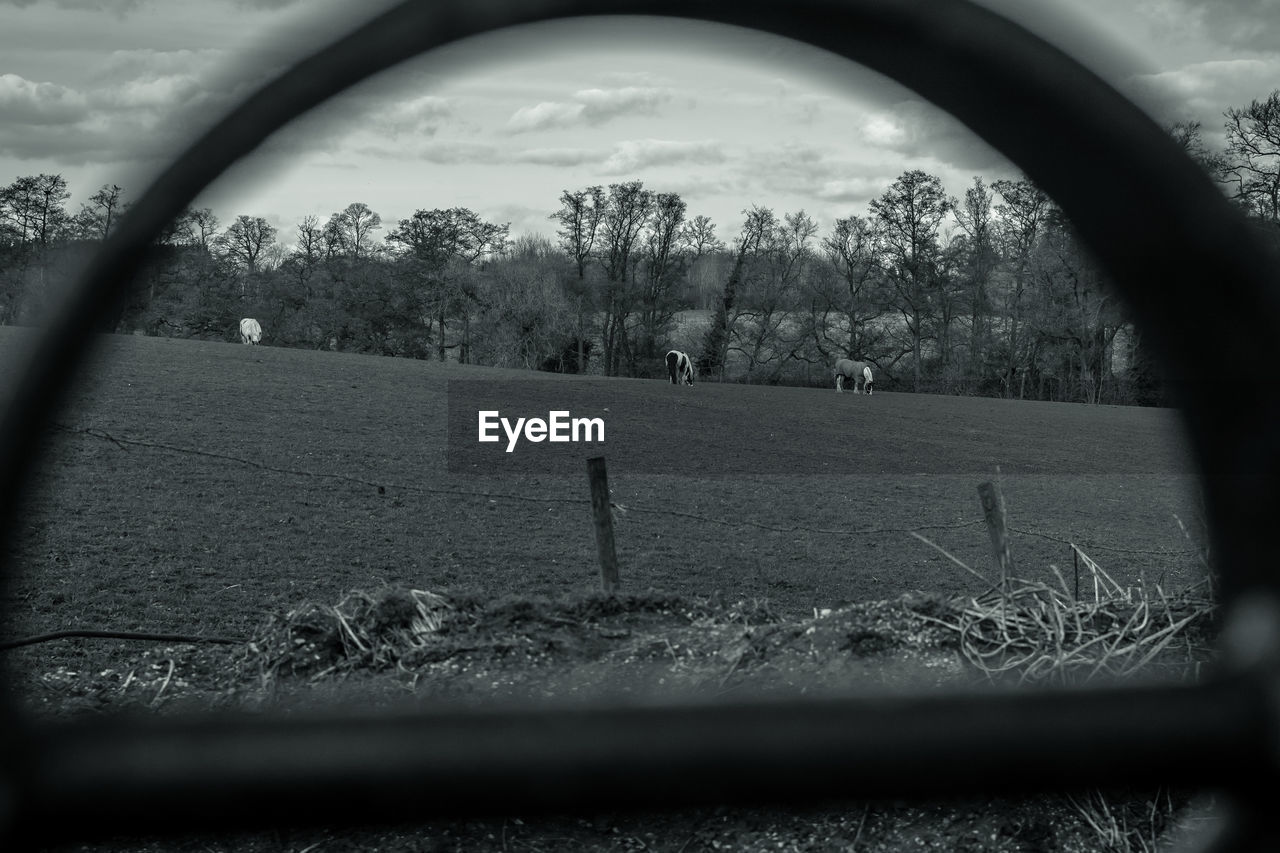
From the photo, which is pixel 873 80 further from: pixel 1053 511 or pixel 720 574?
pixel 1053 511

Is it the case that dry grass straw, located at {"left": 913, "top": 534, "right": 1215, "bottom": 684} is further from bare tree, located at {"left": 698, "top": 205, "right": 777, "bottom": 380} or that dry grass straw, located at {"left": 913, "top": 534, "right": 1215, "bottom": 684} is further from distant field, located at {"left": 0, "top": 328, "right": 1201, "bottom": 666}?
bare tree, located at {"left": 698, "top": 205, "right": 777, "bottom": 380}

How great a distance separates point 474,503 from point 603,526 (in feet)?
17.9

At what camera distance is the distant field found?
724 centimetres

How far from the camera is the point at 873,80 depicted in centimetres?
34

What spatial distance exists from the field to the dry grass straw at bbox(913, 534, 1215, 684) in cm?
24

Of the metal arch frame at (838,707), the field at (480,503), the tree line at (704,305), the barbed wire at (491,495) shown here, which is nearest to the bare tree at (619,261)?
the tree line at (704,305)

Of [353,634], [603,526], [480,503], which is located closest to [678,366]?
[480,503]

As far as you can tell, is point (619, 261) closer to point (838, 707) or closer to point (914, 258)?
point (914, 258)

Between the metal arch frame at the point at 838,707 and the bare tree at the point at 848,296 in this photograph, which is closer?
the metal arch frame at the point at 838,707

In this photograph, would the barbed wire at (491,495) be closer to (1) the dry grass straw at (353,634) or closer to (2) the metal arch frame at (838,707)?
(1) the dry grass straw at (353,634)

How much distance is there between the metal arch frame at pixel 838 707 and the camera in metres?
0.28

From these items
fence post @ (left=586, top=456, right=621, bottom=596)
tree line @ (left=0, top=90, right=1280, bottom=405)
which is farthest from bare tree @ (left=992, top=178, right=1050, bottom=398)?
fence post @ (left=586, top=456, right=621, bottom=596)

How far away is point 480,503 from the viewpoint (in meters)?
11.0

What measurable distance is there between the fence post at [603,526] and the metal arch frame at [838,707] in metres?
5.12
